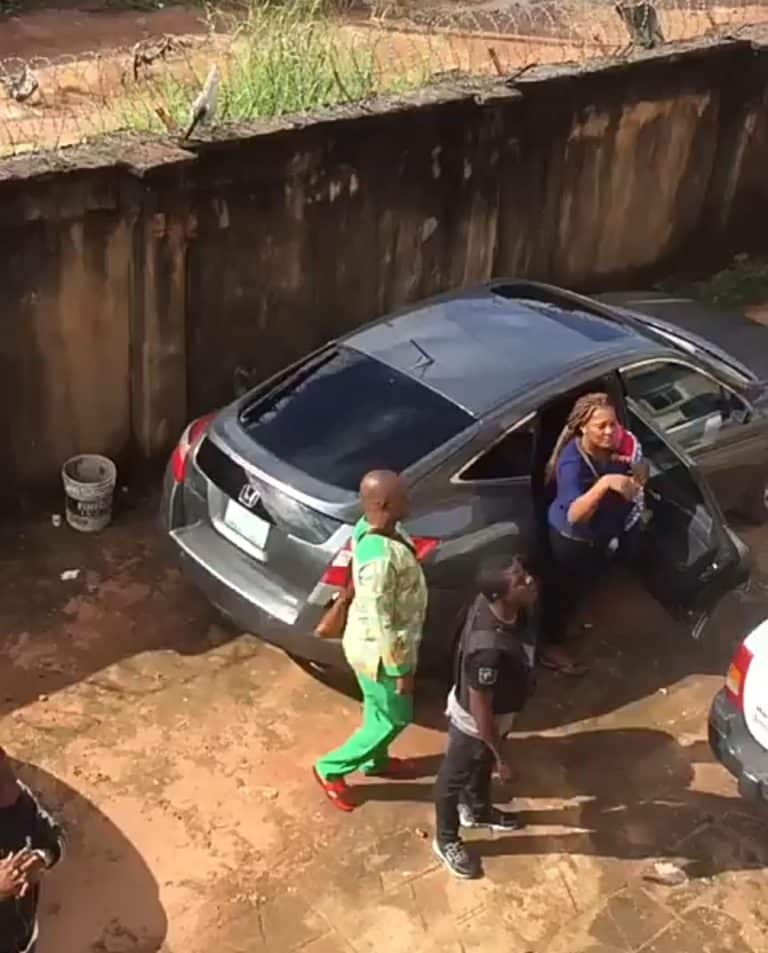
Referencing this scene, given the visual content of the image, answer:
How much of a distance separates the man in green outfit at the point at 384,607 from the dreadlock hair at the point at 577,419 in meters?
1.05

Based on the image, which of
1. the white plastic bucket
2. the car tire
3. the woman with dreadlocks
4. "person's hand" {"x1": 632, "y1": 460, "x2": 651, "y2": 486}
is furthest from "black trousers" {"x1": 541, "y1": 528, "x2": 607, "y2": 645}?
the white plastic bucket

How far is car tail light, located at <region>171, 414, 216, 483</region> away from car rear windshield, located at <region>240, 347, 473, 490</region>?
0.25 meters

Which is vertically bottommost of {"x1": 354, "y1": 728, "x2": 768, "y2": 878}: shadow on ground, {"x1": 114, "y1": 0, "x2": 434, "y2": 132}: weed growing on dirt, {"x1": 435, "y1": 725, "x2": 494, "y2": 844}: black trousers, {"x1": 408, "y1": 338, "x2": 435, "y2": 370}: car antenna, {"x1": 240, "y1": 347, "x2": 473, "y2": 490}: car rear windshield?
{"x1": 354, "y1": 728, "x2": 768, "y2": 878}: shadow on ground

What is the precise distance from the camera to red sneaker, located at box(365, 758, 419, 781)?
645 cm

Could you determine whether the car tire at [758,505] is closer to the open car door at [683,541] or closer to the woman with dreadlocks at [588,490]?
the open car door at [683,541]

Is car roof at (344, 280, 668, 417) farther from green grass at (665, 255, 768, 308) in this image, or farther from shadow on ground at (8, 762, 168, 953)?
green grass at (665, 255, 768, 308)

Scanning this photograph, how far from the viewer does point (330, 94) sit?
972 centimetres

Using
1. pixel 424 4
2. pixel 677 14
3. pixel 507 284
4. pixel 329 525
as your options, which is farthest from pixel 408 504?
pixel 424 4

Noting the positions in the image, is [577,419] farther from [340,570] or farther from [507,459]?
[340,570]

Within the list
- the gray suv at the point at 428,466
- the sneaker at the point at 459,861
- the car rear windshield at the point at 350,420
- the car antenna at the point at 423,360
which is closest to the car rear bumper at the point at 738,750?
the gray suv at the point at 428,466

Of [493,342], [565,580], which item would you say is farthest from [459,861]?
[493,342]

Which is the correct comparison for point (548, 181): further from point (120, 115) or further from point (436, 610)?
point (436, 610)

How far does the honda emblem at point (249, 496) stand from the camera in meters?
6.53

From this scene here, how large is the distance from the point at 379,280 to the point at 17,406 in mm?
2663
